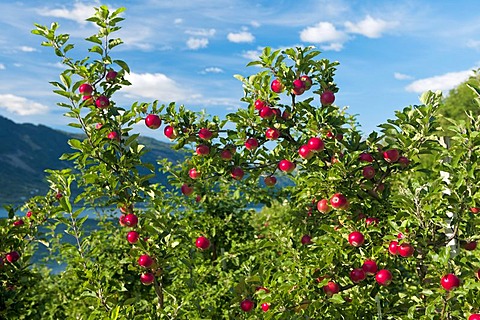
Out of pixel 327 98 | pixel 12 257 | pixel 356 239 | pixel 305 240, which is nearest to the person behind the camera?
pixel 356 239

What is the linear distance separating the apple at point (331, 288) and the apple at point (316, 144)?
917 millimetres

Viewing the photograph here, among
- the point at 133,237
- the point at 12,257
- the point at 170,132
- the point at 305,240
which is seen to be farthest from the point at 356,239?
the point at 12,257

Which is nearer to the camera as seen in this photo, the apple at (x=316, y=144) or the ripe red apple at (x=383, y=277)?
the ripe red apple at (x=383, y=277)

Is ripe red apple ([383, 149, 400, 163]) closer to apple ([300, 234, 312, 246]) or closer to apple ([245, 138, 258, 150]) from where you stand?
apple ([245, 138, 258, 150])

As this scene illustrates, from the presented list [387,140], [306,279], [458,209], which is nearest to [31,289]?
[306,279]

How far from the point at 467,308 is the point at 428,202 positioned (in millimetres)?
694

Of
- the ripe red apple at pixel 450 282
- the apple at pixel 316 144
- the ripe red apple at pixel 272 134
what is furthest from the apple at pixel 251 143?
the ripe red apple at pixel 450 282

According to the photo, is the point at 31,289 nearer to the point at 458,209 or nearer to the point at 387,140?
the point at 387,140

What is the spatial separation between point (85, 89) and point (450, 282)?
2.68 m

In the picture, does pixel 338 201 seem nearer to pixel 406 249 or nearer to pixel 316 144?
pixel 316 144

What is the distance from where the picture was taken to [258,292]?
3.28 metres

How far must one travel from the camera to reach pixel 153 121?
3.78 meters

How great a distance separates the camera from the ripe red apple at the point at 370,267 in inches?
130

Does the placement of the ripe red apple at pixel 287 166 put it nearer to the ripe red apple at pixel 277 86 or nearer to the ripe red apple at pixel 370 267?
the ripe red apple at pixel 277 86
